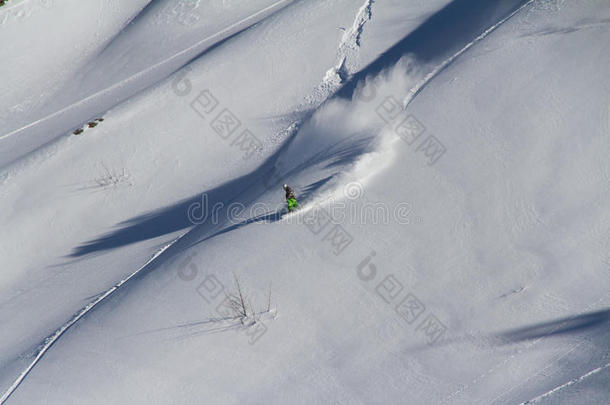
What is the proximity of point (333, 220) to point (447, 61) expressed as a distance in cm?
523

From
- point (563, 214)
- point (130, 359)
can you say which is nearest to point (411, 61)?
point (563, 214)

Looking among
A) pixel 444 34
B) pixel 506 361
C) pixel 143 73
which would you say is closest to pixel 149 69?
pixel 143 73

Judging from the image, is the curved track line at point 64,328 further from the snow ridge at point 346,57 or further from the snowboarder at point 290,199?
the snow ridge at point 346,57

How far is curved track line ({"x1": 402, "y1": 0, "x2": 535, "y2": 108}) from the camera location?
12695 mm

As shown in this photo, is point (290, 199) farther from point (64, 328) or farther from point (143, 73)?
point (143, 73)

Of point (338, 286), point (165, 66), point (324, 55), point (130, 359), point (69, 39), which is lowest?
point (338, 286)

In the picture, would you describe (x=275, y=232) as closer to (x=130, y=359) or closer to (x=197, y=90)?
(x=130, y=359)

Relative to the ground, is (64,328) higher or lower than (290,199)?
higher

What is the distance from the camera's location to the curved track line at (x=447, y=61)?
1270 centimetres

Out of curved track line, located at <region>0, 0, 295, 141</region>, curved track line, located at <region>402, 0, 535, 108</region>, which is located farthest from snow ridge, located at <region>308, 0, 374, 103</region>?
curved track line, located at <region>0, 0, 295, 141</region>

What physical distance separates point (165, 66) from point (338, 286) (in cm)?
1137

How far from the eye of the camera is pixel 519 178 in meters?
10.1

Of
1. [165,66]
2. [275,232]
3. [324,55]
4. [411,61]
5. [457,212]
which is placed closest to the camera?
[457,212]

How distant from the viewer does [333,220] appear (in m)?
10.6
